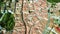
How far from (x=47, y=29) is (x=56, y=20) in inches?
9.3

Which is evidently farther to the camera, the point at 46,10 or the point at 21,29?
the point at 46,10

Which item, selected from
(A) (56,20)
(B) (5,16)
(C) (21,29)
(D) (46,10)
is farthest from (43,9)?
(B) (5,16)

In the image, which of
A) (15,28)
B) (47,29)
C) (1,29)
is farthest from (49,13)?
(1,29)

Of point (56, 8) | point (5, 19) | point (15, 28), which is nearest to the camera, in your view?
point (5, 19)

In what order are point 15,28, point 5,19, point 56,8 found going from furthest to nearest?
1. point 56,8
2. point 15,28
3. point 5,19

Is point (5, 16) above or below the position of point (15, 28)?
above

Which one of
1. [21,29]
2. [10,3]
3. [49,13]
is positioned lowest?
[21,29]

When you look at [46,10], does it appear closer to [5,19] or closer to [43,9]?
[43,9]

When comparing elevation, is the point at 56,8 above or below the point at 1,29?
above

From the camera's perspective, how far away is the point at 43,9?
2.58 metres

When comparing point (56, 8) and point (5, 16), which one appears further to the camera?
point (56, 8)

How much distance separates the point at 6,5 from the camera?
2.21m

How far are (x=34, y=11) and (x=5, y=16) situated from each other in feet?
1.72

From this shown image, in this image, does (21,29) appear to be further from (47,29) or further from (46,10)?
(46,10)
